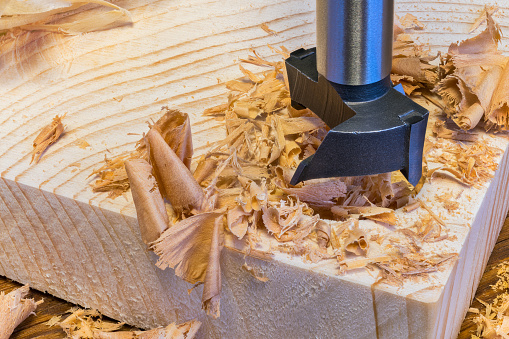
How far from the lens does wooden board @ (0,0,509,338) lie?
673 millimetres

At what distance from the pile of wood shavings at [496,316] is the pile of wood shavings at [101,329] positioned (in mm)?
377

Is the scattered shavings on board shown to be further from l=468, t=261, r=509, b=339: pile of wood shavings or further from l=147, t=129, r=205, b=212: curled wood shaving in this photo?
l=468, t=261, r=509, b=339: pile of wood shavings

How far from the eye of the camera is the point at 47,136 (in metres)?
0.90

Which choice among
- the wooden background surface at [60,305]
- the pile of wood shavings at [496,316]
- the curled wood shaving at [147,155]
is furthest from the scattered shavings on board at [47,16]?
the pile of wood shavings at [496,316]

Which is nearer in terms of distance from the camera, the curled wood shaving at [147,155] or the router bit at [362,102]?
the router bit at [362,102]

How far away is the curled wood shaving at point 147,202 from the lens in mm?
713

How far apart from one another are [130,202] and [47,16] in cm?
55

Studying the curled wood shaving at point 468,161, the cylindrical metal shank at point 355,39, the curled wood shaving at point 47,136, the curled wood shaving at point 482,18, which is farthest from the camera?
the curled wood shaving at point 482,18

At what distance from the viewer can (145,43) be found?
1.06 m

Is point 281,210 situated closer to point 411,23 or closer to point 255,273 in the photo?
point 255,273

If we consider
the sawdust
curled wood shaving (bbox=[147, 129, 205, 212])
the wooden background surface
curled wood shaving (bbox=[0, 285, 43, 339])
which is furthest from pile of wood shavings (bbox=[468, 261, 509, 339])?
curled wood shaving (bbox=[0, 285, 43, 339])

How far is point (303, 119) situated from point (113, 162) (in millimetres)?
276

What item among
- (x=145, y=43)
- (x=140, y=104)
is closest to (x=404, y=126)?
(x=140, y=104)

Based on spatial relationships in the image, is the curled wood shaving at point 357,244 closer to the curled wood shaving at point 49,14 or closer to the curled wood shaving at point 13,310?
the curled wood shaving at point 13,310
